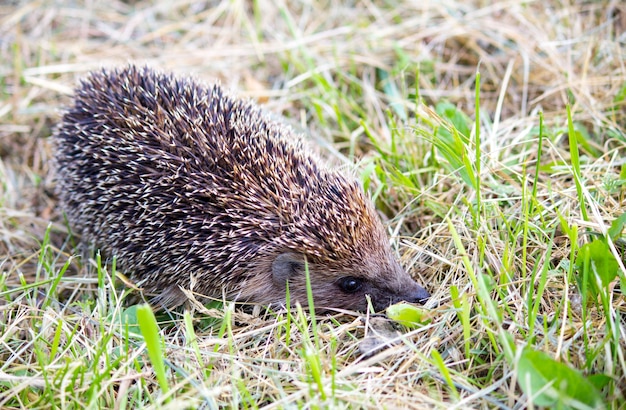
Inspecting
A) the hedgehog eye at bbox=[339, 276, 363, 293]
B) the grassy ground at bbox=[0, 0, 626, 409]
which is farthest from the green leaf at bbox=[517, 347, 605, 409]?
the hedgehog eye at bbox=[339, 276, 363, 293]

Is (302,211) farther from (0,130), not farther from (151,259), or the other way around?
(0,130)

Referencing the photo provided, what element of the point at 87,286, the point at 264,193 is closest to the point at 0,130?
the point at 87,286

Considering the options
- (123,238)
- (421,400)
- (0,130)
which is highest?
(0,130)

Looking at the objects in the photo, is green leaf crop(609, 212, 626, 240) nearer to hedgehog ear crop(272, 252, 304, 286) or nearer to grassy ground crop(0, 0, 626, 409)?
grassy ground crop(0, 0, 626, 409)

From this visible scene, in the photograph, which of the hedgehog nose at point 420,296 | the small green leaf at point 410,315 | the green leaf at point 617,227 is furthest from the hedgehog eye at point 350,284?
the green leaf at point 617,227

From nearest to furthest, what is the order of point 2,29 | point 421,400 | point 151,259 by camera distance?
point 421,400
point 151,259
point 2,29

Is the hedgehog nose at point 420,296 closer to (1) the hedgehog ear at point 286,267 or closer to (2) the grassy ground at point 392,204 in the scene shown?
(2) the grassy ground at point 392,204

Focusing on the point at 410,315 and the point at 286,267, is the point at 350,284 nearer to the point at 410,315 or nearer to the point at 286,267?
the point at 286,267

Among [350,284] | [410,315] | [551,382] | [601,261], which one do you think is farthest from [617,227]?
[350,284]
